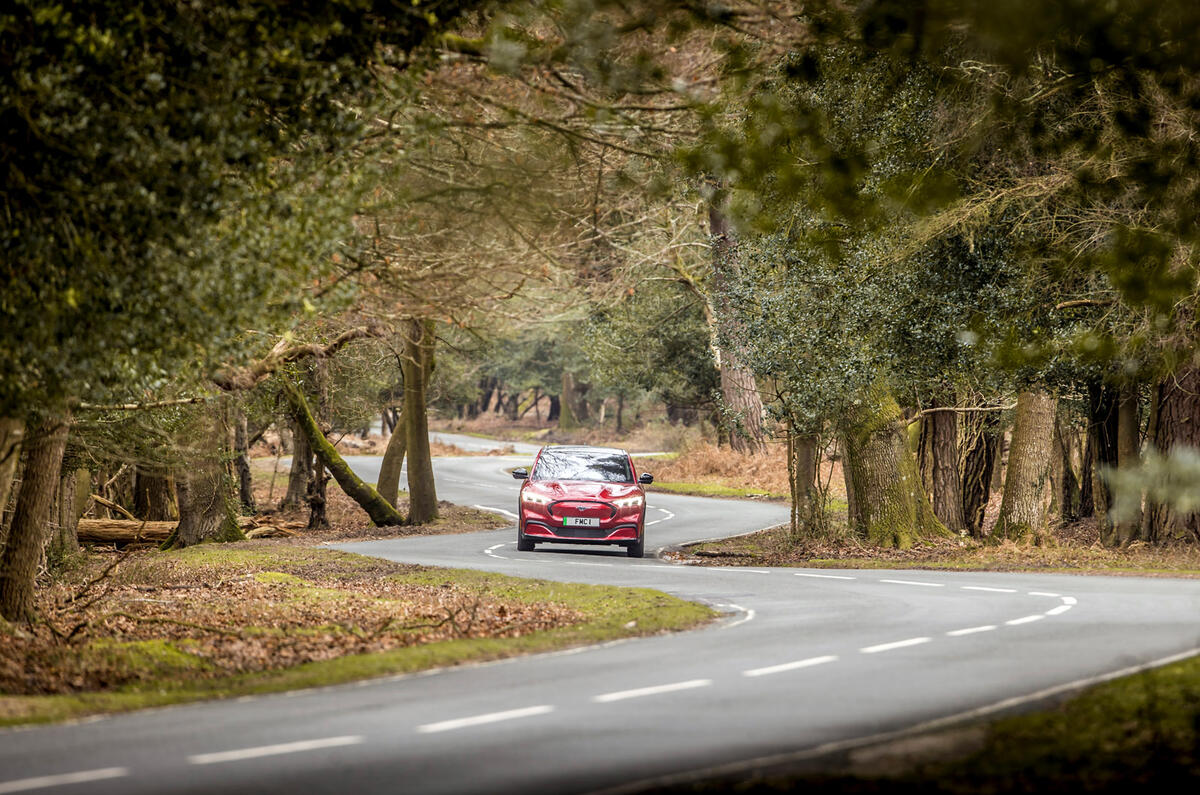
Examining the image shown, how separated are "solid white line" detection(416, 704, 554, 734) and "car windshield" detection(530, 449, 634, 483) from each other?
15284mm

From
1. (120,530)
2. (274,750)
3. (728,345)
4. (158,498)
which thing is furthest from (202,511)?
(274,750)

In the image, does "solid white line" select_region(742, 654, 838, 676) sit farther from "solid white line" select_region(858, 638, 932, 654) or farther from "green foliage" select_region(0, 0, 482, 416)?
"green foliage" select_region(0, 0, 482, 416)

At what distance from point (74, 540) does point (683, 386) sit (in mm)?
29531

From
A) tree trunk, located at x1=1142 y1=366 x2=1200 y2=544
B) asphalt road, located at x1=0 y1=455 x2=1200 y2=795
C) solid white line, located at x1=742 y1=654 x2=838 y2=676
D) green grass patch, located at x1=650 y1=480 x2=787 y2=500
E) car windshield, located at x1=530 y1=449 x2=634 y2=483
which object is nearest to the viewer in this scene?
asphalt road, located at x1=0 y1=455 x2=1200 y2=795

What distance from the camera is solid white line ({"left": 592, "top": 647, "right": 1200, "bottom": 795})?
6.55m

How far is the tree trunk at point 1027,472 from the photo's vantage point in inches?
997

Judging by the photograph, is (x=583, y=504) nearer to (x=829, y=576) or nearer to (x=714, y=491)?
(x=829, y=576)

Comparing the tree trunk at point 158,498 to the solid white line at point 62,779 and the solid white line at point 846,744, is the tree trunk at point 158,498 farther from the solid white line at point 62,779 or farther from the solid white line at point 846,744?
the solid white line at point 846,744

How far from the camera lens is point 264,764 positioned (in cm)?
718

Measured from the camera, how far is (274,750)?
24.8 feet

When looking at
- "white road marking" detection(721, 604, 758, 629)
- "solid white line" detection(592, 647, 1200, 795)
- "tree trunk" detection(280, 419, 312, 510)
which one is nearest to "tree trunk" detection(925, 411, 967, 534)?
"white road marking" detection(721, 604, 758, 629)

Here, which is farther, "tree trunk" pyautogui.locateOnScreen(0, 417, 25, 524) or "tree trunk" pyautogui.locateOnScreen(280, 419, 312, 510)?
"tree trunk" pyautogui.locateOnScreen(280, 419, 312, 510)

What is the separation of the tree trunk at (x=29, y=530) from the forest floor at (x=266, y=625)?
37cm

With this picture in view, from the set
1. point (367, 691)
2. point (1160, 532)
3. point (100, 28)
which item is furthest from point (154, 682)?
point (1160, 532)
